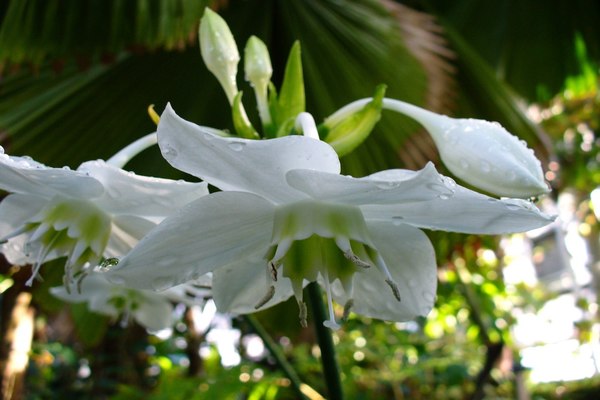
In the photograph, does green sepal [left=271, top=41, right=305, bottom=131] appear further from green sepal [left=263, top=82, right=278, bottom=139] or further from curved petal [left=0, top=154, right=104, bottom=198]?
curved petal [left=0, top=154, right=104, bottom=198]

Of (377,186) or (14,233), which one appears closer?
(377,186)

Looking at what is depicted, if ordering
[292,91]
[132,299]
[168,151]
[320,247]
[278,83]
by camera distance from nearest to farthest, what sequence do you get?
[168,151] < [320,247] < [292,91] < [132,299] < [278,83]

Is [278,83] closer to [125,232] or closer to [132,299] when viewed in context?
[132,299]

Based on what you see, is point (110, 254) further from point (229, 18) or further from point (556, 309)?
point (556, 309)

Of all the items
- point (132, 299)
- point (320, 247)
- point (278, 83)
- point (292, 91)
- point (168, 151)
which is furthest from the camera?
point (278, 83)

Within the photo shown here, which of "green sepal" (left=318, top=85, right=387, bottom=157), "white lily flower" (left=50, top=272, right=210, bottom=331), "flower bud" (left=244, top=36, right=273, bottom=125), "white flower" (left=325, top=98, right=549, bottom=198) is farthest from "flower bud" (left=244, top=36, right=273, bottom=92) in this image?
"white lily flower" (left=50, top=272, right=210, bottom=331)

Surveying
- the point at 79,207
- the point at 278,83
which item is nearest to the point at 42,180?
the point at 79,207
